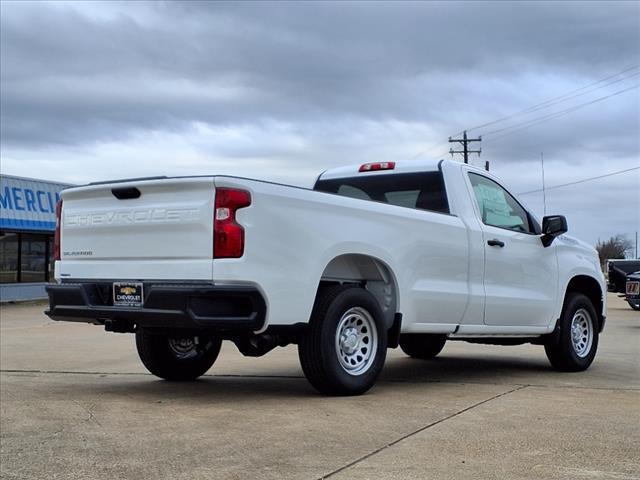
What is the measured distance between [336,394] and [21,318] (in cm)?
1681

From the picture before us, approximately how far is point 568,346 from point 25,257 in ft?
84.8

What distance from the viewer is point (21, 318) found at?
21.3 m

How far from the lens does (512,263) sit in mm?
8172

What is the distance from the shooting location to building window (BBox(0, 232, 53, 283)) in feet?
96.8

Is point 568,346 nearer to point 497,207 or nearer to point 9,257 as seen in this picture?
point 497,207

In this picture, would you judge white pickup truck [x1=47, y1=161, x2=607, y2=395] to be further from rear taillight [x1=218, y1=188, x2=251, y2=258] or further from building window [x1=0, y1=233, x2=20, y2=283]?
building window [x1=0, y1=233, x2=20, y2=283]

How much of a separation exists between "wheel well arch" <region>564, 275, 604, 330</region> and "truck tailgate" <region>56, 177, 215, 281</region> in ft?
16.4

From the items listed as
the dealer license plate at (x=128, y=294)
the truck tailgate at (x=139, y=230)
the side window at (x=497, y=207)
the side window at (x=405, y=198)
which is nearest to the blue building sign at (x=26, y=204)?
the side window at (x=405, y=198)

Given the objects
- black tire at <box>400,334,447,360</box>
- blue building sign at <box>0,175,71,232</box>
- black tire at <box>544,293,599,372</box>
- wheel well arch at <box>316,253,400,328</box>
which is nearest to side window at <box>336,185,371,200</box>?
wheel well arch at <box>316,253,400,328</box>

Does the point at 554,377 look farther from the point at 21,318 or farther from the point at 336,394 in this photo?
the point at 21,318

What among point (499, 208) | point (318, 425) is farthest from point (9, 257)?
point (318, 425)

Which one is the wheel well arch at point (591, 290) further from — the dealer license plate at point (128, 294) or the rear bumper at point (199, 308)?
the dealer license plate at point (128, 294)

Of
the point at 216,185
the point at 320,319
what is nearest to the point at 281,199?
the point at 216,185

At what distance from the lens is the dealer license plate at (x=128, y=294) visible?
6.09 metres
